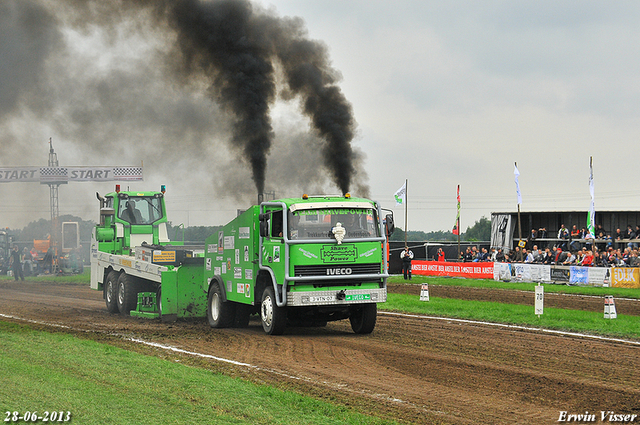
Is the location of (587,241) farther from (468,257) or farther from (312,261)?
(312,261)

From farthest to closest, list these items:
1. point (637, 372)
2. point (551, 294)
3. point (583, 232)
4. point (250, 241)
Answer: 1. point (583, 232)
2. point (551, 294)
3. point (250, 241)
4. point (637, 372)

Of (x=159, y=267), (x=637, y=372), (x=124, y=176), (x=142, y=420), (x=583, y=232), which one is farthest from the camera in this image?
(x=124, y=176)

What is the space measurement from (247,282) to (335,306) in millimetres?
2098

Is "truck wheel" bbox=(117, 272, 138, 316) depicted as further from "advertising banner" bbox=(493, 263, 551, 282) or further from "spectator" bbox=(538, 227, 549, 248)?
"spectator" bbox=(538, 227, 549, 248)

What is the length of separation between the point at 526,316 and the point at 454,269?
19.9 m

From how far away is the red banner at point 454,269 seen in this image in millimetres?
36344

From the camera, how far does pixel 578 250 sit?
3366cm

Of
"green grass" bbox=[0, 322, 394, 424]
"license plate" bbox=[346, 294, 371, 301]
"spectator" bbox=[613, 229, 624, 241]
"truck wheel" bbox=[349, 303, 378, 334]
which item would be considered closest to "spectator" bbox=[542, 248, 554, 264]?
"spectator" bbox=[613, 229, 624, 241]

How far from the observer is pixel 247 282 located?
48.2 ft

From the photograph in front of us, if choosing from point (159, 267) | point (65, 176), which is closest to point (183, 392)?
point (159, 267)

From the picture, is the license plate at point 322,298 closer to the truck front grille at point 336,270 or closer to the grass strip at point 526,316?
the truck front grille at point 336,270

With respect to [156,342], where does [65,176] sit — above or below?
above

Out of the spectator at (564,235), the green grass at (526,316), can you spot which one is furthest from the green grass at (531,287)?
the green grass at (526,316)

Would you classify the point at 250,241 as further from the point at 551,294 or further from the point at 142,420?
the point at 551,294
